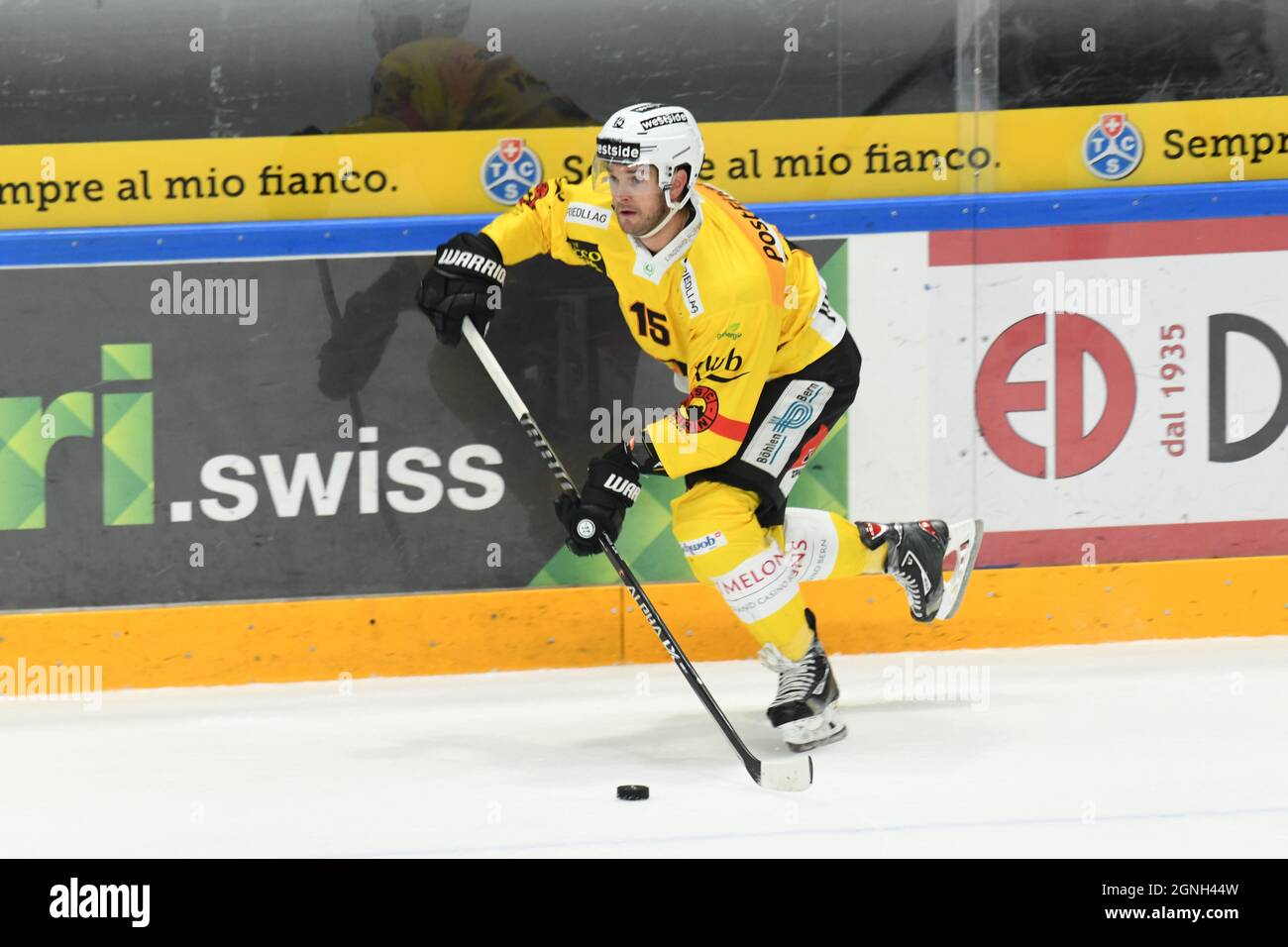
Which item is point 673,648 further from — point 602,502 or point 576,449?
point 576,449

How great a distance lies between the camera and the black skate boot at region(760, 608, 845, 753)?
395cm

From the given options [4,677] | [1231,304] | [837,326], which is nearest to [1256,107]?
[1231,304]

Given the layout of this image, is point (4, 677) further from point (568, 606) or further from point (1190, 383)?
point (1190, 383)

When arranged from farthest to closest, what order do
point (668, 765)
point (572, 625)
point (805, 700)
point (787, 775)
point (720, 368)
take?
point (572, 625)
point (805, 700)
point (668, 765)
point (720, 368)
point (787, 775)

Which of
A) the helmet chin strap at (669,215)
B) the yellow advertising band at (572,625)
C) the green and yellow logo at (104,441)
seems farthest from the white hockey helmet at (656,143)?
the green and yellow logo at (104,441)

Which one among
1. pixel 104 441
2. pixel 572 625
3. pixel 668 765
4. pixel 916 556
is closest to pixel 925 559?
pixel 916 556

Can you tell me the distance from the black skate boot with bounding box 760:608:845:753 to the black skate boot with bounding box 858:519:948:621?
0.34m

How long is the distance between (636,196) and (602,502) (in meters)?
0.72

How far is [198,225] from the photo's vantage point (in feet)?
15.2

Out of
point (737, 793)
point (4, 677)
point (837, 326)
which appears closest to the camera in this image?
point (737, 793)

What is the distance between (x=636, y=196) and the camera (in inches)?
147

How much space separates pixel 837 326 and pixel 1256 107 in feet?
5.82

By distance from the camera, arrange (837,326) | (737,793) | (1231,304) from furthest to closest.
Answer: (1231,304) < (837,326) < (737,793)

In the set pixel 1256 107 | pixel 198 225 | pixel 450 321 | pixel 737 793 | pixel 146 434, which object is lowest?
pixel 737 793
